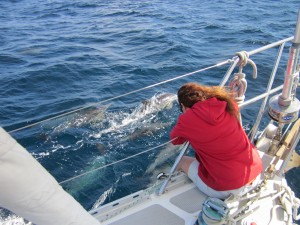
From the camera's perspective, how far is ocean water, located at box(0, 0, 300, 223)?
7586 millimetres

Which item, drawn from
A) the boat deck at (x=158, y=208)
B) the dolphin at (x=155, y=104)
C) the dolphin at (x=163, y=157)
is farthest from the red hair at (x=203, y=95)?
the dolphin at (x=155, y=104)

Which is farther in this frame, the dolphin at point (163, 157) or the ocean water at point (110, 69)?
the ocean water at point (110, 69)

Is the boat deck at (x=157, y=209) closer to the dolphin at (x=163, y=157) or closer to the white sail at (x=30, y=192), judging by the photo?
the white sail at (x=30, y=192)

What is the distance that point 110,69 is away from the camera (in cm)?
1209

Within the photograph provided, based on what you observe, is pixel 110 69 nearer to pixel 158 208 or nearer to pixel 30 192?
pixel 158 208

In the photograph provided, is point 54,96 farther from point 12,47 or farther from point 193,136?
point 193,136

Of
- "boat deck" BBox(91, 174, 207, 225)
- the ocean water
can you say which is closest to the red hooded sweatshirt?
"boat deck" BBox(91, 174, 207, 225)

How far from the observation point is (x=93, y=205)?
20.6 ft

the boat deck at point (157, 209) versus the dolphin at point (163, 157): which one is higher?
the boat deck at point (157, 209)

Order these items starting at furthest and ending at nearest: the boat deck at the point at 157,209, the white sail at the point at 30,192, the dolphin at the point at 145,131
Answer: the dolphin at the point at 145,131 < the boat deck at the point at 157,209 < the white sail at the point at 30,192

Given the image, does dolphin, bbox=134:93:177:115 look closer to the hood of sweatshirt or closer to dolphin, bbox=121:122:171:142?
dolphin, bbox=121:122:171:142

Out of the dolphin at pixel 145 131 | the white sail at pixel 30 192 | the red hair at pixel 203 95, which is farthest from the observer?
the dolphin at pixel 145 131

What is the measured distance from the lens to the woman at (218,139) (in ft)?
10.8

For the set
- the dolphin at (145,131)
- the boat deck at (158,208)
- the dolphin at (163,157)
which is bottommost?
the dolphin at (145,131)
